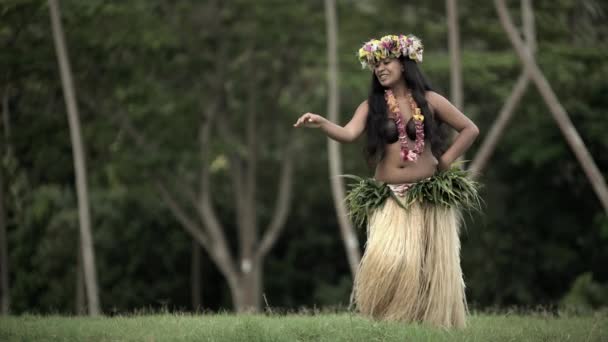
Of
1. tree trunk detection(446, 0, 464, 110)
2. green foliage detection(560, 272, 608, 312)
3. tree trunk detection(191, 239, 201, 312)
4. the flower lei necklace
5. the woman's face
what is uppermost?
tree trunk detection(446, 0, 464, 110)

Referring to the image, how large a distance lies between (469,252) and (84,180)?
531 inches

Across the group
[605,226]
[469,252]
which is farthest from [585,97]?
[469,252]

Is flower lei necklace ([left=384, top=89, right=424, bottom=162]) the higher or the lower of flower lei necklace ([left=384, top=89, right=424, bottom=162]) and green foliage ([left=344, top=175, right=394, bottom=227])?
the higher

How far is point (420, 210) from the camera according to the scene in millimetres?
8070

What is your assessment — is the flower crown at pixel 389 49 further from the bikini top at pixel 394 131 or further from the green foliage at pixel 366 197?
the green foliage at pixel 366 197

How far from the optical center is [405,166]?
321 inches

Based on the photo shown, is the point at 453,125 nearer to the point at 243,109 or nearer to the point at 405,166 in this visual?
the point at 405,166

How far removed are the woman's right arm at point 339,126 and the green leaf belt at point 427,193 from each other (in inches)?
13.1

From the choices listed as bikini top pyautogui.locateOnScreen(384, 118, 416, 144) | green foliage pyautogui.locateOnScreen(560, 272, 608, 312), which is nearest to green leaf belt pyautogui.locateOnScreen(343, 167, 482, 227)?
bikini top pyautogui.locateOnScreen(384, 118, 416, 144)

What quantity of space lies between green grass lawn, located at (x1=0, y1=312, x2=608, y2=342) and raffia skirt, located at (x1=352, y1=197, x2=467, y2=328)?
191 millimetres

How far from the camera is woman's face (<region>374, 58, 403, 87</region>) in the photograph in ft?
27.0

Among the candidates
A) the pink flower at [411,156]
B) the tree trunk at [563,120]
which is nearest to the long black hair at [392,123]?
the pink flower at [411,156]

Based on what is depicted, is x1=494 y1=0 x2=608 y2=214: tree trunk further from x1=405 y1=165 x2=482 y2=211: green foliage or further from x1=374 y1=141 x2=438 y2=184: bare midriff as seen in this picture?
x1=374 y1=141 x2=438 y2=184: bare midriff

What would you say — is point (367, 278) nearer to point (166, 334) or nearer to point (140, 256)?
point (166, 334)
